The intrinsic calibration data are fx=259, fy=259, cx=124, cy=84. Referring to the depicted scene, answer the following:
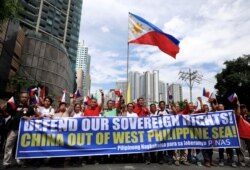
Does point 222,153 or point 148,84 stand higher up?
point 148,84

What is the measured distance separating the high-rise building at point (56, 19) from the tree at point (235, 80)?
43384mm

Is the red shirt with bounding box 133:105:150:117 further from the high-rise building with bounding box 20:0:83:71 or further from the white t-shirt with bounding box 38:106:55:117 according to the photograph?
the high-rise building with bounding box 20:0:83:71

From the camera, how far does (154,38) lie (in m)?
10.4

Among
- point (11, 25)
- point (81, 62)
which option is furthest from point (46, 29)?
point (81, 62)

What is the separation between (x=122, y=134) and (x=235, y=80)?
108 ft

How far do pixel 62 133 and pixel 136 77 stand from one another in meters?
87.3

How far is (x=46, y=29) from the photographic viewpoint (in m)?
78.2

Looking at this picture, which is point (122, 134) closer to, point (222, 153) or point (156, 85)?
point (222, 153)

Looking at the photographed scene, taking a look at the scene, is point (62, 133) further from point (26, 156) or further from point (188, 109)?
point (188, 109)

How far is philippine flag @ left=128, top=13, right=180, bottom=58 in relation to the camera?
10.3 meters

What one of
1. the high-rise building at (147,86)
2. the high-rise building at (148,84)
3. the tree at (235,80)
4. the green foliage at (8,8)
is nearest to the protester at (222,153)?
the green foliage at (8,8)

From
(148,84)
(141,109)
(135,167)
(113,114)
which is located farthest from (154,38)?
(148,84)

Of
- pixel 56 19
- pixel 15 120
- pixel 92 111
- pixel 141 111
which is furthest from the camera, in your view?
pixel 56 19

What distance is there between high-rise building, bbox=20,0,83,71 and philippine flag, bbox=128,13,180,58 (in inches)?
2272
